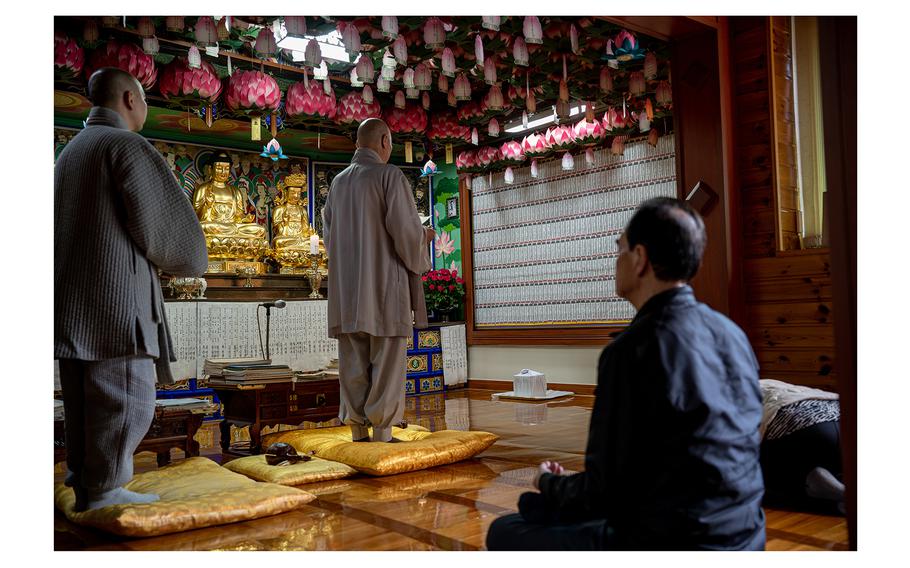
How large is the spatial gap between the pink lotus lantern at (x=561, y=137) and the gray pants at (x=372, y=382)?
12.0 feet

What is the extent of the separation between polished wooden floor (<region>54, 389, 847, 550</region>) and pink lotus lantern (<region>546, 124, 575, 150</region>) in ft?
11.8

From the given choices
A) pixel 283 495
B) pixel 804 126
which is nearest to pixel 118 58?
pixel 283 495

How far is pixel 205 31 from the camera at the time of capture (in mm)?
4070

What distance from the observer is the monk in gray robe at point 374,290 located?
3.69 m

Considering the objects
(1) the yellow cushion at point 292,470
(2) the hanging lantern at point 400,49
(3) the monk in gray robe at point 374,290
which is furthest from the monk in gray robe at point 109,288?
(2) the hanging lantern at point 400,49

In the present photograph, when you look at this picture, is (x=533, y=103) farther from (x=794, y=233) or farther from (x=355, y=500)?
(x=355, y=500)

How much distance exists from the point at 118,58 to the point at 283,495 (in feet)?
9.79

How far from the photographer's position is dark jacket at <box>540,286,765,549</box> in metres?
1.29

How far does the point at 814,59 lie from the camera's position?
3.71 metres

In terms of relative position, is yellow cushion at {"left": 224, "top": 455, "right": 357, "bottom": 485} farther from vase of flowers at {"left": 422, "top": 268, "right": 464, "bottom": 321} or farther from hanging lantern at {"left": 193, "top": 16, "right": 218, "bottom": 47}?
vase of flowers at {"left": 422, "top": 268, "right": 464, "bottom": 321}

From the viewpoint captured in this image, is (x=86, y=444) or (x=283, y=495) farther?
(x=283, y=495)

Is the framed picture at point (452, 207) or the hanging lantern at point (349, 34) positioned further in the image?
the framed picture at point (452, 207)

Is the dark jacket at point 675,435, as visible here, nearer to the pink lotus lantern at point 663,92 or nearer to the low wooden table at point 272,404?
the low wooden table at point 272,404
